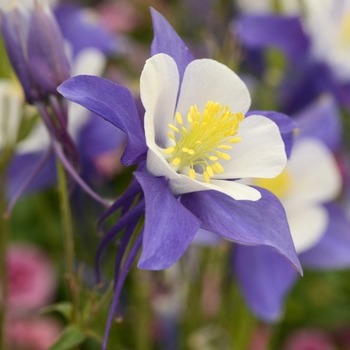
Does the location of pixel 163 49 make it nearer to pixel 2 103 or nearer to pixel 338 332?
pixel 2 103

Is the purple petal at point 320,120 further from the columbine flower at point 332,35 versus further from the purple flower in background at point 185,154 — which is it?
the purple flower in background at point 185,154

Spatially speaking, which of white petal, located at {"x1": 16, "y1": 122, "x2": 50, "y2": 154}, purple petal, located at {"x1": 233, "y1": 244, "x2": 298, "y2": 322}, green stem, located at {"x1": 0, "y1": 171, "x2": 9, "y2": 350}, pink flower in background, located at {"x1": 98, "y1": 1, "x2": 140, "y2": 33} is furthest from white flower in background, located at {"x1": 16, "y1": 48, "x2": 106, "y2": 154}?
pink flower in background, located at {"x1": 98, "y1": 1, "x2": 140, "y2": 33}

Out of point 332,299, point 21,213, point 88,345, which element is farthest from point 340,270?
point 21,213

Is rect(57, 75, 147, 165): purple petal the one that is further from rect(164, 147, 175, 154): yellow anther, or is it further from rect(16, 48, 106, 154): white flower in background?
rect(16, 48, 106, 154): white flower in background

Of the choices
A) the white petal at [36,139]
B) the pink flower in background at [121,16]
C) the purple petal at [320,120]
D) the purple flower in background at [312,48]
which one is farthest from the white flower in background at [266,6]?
the white petal at [36,139]

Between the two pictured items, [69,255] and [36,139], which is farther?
[36,139]

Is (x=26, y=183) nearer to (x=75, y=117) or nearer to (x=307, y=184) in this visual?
(x=75, y=117)

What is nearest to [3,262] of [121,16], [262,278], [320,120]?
[262,278]
